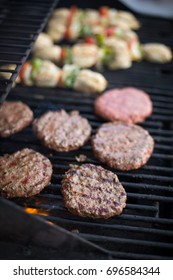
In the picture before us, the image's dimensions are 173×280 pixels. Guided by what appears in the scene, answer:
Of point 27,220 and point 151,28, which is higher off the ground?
point 151,28

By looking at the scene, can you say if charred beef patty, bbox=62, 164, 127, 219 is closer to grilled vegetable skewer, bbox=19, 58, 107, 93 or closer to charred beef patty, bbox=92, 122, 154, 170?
charred beef patty, bbox=92, 122, 154, 170

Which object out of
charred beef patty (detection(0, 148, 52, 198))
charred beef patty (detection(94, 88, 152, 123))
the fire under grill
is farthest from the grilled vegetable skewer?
charred beef patty (detection(0, 148, 52, 198))

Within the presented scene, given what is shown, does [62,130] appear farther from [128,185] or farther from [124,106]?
[128,185]

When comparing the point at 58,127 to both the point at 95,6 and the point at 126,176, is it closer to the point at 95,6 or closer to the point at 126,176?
the point at 126,176

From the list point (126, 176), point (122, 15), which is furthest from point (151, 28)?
point (126, 176)

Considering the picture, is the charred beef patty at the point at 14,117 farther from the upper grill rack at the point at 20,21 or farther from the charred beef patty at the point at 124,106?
the charred beef patty at the point at 124,106

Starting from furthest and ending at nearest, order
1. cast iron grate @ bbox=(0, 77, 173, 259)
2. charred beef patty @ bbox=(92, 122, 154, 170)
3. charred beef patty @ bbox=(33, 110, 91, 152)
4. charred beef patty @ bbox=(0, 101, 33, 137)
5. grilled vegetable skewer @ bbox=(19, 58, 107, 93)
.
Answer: grilled vegetable skewer @ bbox=(19, 58, 107, 93) → charred beef patty @ bbox=(0, 101, 33, 137) → charred beef patty @ bbox=(33, 110, 91, 152) → charred beef patty @ bbox=(92, 122, 154, 170) → cast iron grate @ bbox=(0, 77, 173, 259)
